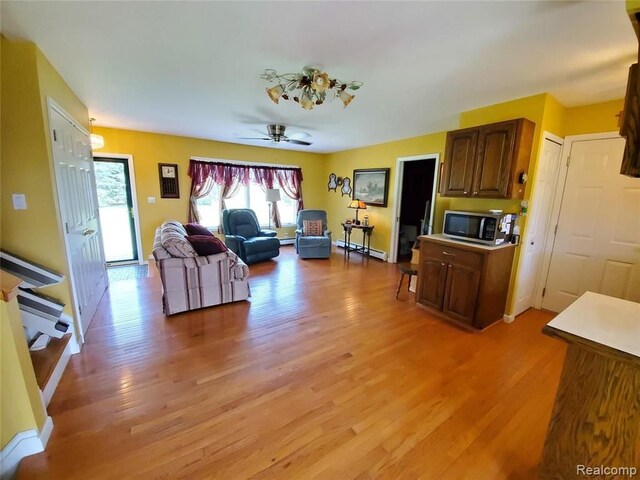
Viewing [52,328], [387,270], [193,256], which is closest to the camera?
[52,328]

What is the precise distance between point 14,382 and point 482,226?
3606 millimetres

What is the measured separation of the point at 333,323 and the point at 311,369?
30.3 inches

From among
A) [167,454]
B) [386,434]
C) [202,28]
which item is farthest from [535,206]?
[167,454]

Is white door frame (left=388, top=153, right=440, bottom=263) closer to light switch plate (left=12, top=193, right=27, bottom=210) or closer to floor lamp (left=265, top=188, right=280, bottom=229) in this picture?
floor lamp (left=265, top=188, right=280, bottom=229)

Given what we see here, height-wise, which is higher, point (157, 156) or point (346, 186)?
point (157, 156)

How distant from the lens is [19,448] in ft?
4.50

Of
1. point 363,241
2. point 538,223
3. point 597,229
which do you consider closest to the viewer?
point 597,229

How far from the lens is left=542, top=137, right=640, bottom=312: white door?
2.61 m

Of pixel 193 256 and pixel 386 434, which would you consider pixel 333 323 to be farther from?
pixel 193 256

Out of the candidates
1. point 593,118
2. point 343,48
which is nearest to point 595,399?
point 343,48

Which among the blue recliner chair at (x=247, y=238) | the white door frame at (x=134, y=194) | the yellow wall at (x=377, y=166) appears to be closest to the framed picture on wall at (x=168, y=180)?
the white door frame at (x=134, y=194)

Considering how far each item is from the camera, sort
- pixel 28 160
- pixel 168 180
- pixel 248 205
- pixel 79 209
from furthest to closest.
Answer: pixel 248 205
pixel 168 180
pixel 79 209
pixel 28 160

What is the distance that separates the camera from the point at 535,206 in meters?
2.78

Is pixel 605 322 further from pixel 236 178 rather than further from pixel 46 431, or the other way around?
pixel 236 178
